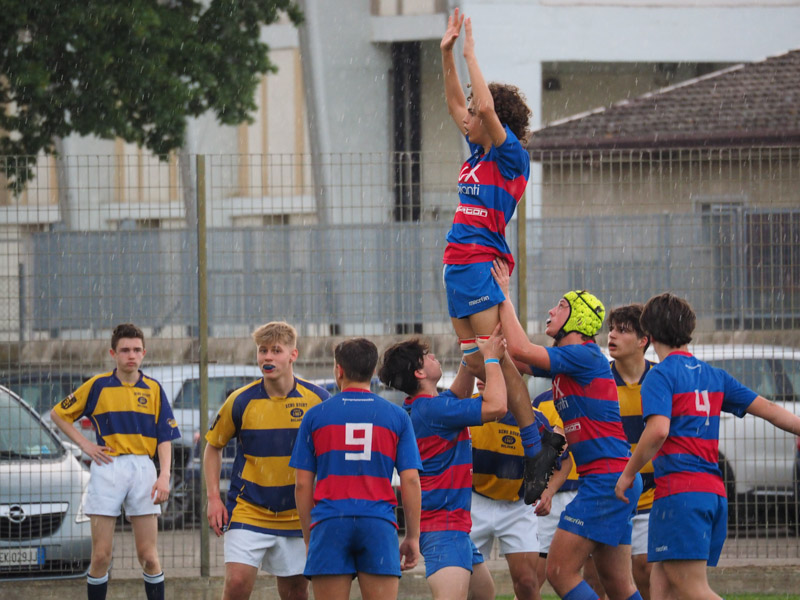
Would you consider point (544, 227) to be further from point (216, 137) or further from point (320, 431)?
point (216, 137)

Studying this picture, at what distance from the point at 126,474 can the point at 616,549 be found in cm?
373

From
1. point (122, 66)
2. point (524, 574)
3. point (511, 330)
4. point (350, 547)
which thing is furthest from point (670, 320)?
point (122, 66)

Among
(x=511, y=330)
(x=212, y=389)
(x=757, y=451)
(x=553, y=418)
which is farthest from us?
(x=212, y=389)

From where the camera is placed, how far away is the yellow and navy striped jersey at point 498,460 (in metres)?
7.50

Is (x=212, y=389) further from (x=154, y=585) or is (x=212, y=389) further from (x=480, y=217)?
(x=480, y=217)

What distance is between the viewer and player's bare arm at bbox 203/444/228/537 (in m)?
7.05

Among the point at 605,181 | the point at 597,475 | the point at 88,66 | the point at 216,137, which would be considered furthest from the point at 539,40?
the point at 597,475

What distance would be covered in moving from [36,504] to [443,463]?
14.4 ft

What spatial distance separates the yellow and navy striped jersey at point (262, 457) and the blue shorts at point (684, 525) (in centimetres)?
222

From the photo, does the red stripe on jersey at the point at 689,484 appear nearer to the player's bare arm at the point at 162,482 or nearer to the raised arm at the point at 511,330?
the raised arm at the point at 511,330

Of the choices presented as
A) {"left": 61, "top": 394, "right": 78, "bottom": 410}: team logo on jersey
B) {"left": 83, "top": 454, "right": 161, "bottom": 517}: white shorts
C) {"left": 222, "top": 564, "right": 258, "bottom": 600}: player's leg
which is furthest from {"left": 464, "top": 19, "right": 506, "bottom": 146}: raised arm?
{"left": 61, "top": 394, "right": 78, "bottom": 410}: team logo on jersey

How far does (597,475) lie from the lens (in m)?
6.95

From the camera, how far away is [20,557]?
9.51 meters

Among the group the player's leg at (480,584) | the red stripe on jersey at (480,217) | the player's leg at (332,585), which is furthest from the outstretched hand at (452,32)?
the player's leg at (480,584)
